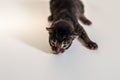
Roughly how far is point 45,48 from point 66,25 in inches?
7.3

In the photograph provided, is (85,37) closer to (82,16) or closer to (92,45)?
(92,45)

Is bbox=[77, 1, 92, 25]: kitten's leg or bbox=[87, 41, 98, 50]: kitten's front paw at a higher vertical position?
bbox=[77, 1, 92, 25]: kitten's leg

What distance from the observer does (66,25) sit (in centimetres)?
139

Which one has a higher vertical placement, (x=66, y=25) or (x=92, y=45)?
(x=66, y=25)

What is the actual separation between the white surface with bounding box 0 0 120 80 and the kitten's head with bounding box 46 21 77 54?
2.7 inches

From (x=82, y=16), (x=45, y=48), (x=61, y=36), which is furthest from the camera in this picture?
(x=82, y=16)

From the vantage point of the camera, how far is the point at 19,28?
1669 mm

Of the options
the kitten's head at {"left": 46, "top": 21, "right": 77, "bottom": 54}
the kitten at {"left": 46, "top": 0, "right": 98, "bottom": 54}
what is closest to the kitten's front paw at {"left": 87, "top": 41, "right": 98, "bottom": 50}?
the kitten at {"left": 46, "top": 0, "right": 98, "bottom": 54}

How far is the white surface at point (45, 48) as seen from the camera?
51.7 inches

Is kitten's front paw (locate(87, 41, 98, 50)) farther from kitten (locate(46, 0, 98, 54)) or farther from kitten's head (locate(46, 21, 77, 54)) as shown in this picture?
kitten's head (locate(46, 21, 77, 54))

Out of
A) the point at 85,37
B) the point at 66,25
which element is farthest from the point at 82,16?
the point at 66,25

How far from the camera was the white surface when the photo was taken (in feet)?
4.31

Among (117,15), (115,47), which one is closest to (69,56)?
(115,47)

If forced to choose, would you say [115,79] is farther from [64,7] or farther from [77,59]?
[64,7]
